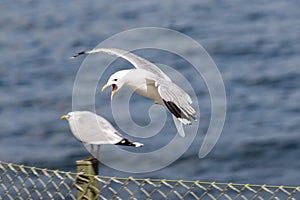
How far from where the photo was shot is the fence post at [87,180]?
3.42 metres

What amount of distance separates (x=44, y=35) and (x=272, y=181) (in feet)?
16.3

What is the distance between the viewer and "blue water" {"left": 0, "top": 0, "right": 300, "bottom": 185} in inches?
307

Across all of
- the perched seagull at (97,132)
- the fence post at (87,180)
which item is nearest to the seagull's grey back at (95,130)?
the perched seagull at (97,132)

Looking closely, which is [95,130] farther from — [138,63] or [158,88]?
[138,63]

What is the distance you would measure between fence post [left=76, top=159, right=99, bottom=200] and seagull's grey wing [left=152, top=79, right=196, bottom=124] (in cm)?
47

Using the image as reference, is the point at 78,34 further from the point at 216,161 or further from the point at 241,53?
the point at 216,161

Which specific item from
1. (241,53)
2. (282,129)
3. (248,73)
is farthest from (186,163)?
(241,53)

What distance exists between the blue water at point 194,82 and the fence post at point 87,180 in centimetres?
371

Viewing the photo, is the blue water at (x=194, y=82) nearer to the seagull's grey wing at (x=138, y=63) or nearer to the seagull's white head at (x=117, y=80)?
the seagull's grey wing at (x=138, y=63)

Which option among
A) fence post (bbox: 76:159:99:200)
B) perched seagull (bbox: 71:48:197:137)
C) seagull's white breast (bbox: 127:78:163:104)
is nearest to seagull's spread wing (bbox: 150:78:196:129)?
perched seagull (bbox: 71:48:197:137)

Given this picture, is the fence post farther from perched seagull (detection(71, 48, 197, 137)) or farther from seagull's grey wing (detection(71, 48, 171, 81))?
seagull's grey wing (detection(71, 48, 171, 81))

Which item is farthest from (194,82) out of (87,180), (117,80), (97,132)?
(87,180)

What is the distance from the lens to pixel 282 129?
27.7 feet

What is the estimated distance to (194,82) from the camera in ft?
30.3
